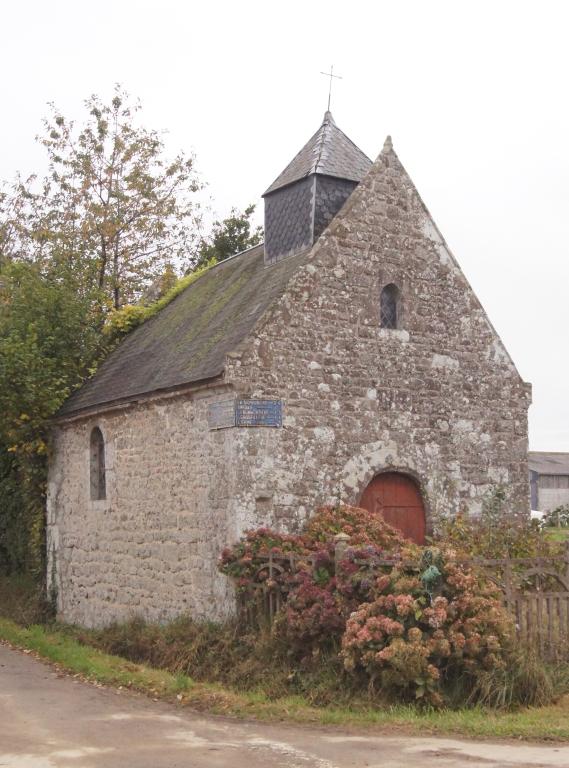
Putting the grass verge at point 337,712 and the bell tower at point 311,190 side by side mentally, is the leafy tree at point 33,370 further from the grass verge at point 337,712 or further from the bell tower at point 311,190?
the grass verge at point 337,712

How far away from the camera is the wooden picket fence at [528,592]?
10453mm

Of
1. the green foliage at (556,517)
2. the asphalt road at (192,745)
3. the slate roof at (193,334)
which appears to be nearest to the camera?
the asphalt road at (192,745)

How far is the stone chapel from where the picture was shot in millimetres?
13242

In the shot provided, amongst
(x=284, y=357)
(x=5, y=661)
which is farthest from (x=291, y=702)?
(x=5, y=661)

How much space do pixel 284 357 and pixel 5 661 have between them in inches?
238

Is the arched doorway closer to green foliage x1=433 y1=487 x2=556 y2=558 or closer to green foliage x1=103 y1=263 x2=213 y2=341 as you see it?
green foliage x1=433 y1=487 x2=556 y2=558

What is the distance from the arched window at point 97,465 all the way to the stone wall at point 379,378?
195 inches

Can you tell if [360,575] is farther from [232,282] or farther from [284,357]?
[232,282]

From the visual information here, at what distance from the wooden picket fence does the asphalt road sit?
80.6 inches

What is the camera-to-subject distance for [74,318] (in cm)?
1866

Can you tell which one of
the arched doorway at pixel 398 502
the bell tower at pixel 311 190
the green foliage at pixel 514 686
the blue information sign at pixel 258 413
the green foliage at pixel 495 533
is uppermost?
the bell tower at pixel 311 190

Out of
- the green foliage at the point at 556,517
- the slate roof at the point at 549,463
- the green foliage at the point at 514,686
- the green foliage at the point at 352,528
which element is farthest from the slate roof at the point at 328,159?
the slate roof at the point at 549,463

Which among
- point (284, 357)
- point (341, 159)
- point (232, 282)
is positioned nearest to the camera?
point (284, 357)

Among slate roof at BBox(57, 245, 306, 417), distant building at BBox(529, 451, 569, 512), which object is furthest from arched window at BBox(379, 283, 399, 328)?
distant building at BBox(529, 451, 569, 512)
